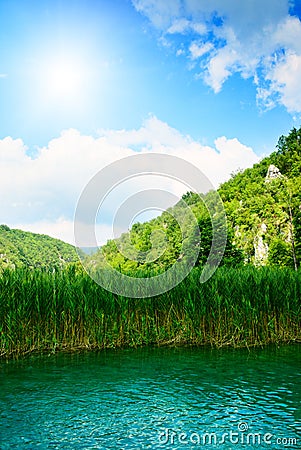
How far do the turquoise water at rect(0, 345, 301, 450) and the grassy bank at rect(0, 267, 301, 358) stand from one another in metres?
0.39

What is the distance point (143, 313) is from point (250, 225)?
61.5 feet

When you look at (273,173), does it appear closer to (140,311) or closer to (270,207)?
(270,207)

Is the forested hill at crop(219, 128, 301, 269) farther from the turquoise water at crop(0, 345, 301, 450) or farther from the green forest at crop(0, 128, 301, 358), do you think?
the turquoise water at crop(0, 345, 301, 450)

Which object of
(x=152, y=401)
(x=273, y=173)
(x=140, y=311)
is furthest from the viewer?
(x=273, y=173)

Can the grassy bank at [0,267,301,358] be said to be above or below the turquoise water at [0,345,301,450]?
above

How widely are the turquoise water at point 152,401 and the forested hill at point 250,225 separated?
677 centimetres

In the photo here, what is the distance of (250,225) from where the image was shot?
80.7ft

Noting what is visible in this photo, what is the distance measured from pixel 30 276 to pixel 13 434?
3.32 m

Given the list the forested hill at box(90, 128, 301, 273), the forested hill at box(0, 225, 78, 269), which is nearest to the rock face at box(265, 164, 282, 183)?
the forested hill at box(90, 128, 301, 273)

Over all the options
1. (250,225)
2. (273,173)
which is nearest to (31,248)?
(250,225)

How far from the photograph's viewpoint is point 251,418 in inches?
145

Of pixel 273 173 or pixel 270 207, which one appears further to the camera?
pixel 273 173

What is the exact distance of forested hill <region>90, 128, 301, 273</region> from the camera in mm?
15516

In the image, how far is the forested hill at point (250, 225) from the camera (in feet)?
50.9
